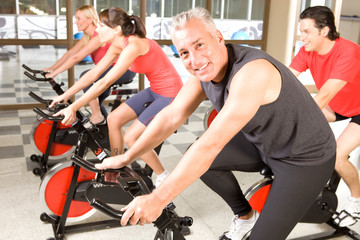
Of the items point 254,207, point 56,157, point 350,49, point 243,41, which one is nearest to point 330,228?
point 254,207

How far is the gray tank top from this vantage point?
1334 millimetres

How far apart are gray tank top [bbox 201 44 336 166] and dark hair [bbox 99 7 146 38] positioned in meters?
1.24

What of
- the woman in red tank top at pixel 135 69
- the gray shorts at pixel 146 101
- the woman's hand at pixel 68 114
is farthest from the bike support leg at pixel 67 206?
the gray shorts at pixel 146 101

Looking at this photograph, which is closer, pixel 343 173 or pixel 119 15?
pixel 343 173

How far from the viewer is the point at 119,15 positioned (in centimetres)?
260

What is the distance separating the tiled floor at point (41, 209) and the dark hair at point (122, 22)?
1.23 m

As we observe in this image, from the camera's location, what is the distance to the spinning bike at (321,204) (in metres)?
1.98

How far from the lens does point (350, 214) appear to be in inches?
92.0

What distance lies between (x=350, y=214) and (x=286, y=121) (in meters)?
1.28

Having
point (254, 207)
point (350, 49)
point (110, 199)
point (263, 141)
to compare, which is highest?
point (350, 49)

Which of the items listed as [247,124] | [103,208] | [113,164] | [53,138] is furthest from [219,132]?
[53,138]

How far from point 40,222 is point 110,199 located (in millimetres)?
501

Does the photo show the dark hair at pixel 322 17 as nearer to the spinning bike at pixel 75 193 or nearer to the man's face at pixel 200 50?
the man's face at pixel 200 50

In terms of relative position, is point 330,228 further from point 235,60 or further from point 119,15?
point 119,15
